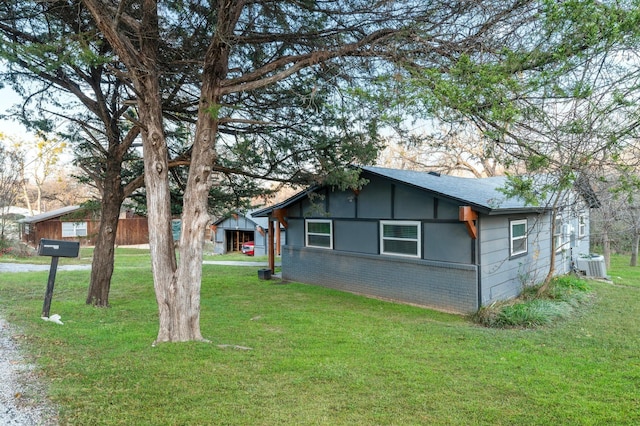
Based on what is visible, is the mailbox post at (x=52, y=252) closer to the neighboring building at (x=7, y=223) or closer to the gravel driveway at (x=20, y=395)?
the gravel driveway at (x=20, y=395)

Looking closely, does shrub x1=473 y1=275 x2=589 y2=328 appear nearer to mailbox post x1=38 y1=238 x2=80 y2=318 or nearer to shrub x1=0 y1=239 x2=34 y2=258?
mailbox post x1=38 y1=238 x2=80 y2=318

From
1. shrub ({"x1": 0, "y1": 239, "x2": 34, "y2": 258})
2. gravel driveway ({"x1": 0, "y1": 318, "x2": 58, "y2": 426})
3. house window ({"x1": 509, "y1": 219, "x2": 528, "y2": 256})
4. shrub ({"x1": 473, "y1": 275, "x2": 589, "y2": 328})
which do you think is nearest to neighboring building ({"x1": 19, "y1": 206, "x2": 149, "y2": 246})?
shrub ({"x1": 0, "y1": 239, "x2": 34, "y2": 258})

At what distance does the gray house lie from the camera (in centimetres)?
810

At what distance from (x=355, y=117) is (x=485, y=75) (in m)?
3.23

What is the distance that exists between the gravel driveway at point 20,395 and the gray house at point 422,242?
607cm

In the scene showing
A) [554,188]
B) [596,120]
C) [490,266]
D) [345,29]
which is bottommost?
[490,266]

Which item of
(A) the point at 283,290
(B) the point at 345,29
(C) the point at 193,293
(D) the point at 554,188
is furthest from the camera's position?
(A) the point at 283,290

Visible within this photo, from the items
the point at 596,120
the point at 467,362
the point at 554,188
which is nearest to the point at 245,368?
the point at 467,362

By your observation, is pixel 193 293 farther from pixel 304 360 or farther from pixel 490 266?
pixel 490 266

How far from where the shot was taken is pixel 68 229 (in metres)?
28.2

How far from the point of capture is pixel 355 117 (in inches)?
265

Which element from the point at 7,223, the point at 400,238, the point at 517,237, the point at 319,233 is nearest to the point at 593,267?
the point at 517,237

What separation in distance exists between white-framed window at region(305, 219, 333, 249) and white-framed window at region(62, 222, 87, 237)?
76.0 feet

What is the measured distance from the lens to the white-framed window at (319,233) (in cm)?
1124
